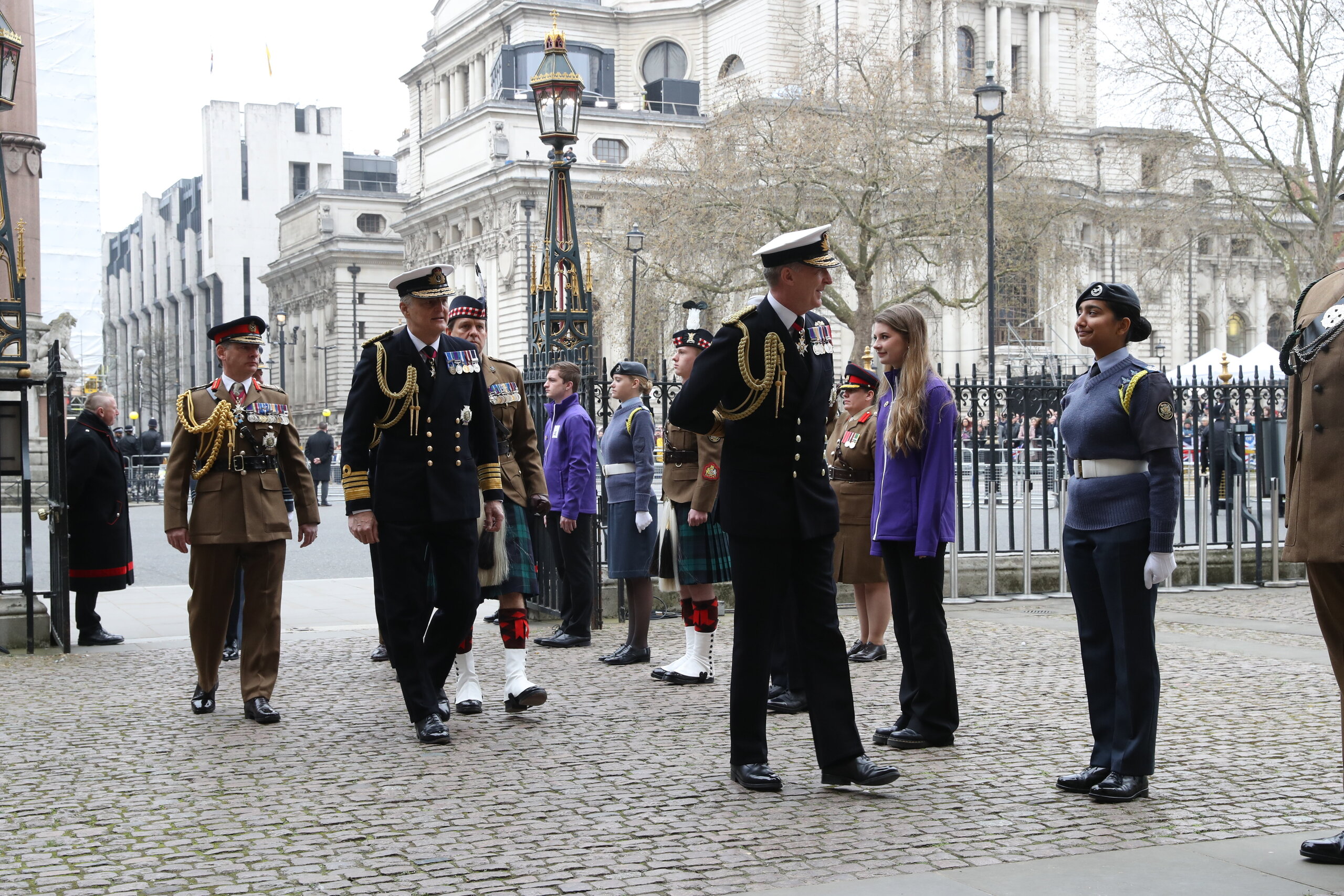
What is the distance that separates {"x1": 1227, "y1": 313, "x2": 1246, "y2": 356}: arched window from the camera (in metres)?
70.4

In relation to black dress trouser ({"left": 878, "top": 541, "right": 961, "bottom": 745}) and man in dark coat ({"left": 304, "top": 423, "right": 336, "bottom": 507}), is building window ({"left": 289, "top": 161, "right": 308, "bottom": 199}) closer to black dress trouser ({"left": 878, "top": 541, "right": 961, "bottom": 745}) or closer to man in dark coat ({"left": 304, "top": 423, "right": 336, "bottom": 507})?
man in dark coat ({"left": 304, "top": 423, "right": 336, "bottom": 507})

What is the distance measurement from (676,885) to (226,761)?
2.83 meters

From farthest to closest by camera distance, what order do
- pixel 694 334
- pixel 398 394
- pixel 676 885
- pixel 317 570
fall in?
1. pixel 317 570
2. pixel 694 334
3. pixel 398 394
4. pixel 676 885

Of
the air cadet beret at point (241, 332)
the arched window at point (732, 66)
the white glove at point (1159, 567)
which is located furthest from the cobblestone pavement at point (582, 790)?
the arched window at point (732, 66)

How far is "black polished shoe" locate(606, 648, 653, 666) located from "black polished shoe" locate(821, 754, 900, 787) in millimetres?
3875

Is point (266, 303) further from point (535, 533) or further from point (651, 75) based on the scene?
point (535, 533)

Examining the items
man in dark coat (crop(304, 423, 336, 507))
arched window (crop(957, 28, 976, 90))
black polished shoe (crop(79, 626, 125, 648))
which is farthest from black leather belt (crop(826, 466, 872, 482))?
arched window (crop(957, 28, 976, 90))

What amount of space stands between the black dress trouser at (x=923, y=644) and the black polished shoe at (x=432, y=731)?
215 cm

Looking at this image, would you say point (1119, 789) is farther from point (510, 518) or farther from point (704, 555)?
point (510, 518)

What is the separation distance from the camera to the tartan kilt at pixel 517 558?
26.0ft

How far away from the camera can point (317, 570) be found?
17516 millimetres

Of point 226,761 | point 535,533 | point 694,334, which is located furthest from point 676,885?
point 535,533

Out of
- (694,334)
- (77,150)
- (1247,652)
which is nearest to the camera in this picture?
(694,334)

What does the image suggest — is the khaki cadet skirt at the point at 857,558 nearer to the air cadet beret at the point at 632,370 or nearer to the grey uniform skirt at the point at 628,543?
the grey uniform skirt at the point at 628,543
